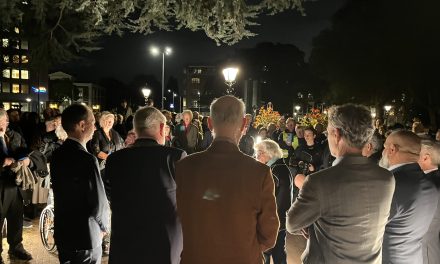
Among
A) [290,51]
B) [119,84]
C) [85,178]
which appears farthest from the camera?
[119,84]

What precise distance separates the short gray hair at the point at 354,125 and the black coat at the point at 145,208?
1445 mm

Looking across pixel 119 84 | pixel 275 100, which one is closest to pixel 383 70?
pixel 275 100

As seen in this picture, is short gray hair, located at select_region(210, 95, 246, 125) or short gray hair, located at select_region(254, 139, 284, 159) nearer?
short gray hair, located at select_region(210, 95, 246, 125)

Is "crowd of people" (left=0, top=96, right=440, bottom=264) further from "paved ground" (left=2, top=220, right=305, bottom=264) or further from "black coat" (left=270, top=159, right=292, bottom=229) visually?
"paved ground" (left=2, top=220, right=305, bottom=264)

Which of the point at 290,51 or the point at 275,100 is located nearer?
the point at 275,100

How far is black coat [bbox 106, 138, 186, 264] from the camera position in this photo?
345 cm

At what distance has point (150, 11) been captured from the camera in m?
8.13

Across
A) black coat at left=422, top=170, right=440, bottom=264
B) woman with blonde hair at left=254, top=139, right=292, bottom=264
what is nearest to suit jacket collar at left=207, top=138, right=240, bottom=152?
black coat at left=422, top=170, right=440, bottom=264

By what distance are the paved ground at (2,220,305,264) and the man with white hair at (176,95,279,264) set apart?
449 centimetres

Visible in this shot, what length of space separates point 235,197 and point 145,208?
1.15 metres

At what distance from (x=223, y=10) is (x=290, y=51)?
66790 millimetres

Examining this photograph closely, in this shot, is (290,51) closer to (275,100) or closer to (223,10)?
(275,100)

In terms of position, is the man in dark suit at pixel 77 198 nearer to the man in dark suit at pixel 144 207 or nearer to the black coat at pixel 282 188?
the man in dark suit at pixel 144 207

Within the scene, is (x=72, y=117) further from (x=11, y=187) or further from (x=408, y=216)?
(x=408, y=216)
